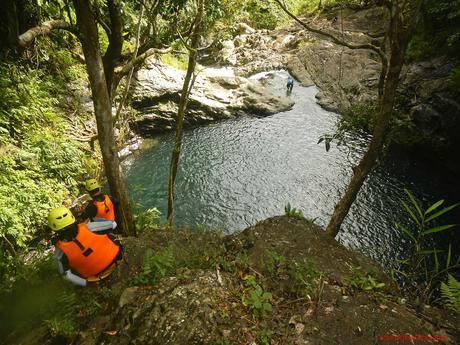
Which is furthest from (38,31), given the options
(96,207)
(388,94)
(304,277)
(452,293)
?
(452,293)

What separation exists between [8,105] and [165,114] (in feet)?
33.6

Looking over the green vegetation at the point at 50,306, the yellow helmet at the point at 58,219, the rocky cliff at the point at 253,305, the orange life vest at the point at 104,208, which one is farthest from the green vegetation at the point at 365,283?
the orange life vest at the point at 104,208

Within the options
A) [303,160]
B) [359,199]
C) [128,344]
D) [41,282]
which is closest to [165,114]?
[303,160]

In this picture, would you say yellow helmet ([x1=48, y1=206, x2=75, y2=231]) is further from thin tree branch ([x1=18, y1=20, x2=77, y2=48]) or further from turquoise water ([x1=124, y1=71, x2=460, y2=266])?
turquoise water ([x1=124, y1=71, x2=460, y2=266])

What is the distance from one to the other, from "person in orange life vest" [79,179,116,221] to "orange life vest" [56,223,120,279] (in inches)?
56.2

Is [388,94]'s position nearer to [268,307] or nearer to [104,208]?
[268,307]

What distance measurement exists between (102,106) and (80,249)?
3.28 meters

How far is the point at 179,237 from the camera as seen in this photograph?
24.2 ft

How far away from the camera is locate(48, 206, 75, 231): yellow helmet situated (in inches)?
152

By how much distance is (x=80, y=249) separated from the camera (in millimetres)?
4121

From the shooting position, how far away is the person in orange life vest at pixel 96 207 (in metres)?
5.67

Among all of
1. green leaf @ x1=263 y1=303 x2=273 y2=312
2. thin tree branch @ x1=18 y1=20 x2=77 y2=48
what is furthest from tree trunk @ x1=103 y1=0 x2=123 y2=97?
green leaf @ x1=263 y1=303 x2=273 y2=312

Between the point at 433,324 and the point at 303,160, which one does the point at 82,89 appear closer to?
the point at 303,160

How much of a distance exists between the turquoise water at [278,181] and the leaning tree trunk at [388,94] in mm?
5871
